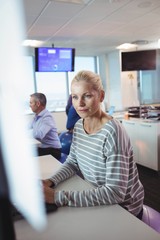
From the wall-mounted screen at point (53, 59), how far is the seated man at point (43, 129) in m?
1.95

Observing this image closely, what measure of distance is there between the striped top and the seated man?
1.48 meters

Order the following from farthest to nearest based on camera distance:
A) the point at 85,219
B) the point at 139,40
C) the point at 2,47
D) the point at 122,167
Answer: the point at 139,40
the point at 122,167
the point at 85,219
the point at 2,47

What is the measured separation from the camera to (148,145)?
3566 mm

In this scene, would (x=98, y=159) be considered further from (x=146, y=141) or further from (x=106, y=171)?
(x=146, y=141)

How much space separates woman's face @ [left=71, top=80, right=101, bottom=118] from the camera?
3.73ft

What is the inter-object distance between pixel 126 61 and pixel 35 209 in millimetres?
5048

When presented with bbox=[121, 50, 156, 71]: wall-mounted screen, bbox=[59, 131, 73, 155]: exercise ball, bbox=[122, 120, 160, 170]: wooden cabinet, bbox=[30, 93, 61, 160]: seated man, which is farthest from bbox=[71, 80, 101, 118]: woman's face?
bbox=[121, 50, 156, 71]: wall-mounted screen

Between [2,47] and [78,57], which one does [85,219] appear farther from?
[78,57]

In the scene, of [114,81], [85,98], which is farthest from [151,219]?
[114,81]

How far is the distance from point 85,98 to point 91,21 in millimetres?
2992

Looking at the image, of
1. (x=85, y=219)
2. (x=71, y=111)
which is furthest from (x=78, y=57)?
(x=85, y=219)

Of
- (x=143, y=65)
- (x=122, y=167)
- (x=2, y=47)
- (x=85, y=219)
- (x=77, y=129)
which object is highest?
(x=143, y=65)

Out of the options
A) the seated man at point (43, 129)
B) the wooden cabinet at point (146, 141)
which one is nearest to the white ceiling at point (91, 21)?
the seated man at point (43, 129)

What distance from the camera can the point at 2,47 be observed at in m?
0.37
